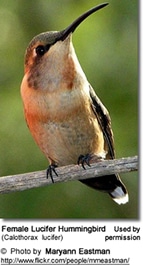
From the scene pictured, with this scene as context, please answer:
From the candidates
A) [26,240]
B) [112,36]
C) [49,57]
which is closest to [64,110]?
[49,57]

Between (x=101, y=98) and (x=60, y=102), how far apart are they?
105cm

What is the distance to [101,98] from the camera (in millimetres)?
6633

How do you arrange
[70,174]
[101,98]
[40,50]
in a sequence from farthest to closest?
[101,98] → [40,50] → [70,174]

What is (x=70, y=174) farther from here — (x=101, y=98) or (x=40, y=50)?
(x=101, y=98)

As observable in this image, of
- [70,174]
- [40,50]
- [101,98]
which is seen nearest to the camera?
[70,174]

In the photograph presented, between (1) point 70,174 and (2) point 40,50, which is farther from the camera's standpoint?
(2) point 40,50

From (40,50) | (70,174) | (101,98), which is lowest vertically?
(70,174)

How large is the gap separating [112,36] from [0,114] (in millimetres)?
984

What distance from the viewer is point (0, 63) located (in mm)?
7113

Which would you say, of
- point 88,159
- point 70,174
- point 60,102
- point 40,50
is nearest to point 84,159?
point 88,159

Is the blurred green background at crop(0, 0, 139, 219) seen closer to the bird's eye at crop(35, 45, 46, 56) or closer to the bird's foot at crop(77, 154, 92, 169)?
the bird's foot at crop(77, 154, 92, 169)

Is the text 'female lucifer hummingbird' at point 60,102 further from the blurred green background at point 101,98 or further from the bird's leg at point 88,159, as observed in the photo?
the blurred green background at point 101,98

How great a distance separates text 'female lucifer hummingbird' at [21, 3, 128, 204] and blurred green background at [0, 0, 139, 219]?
47 centimetres

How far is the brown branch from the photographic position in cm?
533
